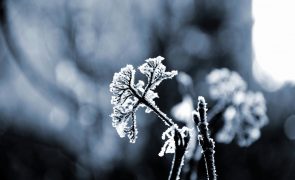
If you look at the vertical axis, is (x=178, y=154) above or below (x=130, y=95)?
below

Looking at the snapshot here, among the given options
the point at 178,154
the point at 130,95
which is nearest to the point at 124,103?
the point at 130,95

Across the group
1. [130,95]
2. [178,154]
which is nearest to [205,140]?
[178,154]

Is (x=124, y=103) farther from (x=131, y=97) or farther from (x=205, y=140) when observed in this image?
(x=205, y=140)

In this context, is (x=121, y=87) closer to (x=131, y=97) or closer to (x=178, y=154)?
(x=131, y=97)

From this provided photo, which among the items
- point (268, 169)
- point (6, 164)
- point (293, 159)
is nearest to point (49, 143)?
point (6, 164)

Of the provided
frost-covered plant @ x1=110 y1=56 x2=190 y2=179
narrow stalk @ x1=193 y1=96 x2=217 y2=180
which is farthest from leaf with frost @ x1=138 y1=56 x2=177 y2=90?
narrow stalk @ x1=193 y1=96 x2=217 y2=180

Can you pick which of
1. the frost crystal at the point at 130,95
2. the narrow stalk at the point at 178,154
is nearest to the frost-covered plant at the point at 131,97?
the frost crystal at the point at 130,95

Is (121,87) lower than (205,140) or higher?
higher

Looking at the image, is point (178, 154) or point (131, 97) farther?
point (131, 97)

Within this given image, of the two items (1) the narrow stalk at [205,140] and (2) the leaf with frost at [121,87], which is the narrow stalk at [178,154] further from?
(2) the leaf with frost at [121,87]
